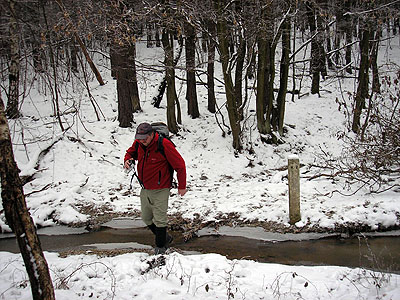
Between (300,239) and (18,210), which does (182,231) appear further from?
(18,210)

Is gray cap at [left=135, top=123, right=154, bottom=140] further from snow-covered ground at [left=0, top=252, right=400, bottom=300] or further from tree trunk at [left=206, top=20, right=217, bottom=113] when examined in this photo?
tree trunk at [left=206, top=20, right=217, bottom=113]

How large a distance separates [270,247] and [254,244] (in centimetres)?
31

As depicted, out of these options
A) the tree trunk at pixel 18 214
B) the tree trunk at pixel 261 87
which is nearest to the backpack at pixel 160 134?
the tree trunk at pixel 18 214

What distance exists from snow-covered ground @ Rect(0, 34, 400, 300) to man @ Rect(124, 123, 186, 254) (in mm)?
741

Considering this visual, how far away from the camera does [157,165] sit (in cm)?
495

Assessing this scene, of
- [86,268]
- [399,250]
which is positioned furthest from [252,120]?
[86,268]

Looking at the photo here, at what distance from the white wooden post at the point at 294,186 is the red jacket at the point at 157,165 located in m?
2.25

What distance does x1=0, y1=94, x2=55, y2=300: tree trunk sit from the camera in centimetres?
280

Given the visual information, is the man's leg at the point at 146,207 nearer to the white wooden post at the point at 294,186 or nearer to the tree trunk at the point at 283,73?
the white wooden post at the point at 294,186

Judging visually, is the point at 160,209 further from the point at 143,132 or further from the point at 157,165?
the point at 143,132

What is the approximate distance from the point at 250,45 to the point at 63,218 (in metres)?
8.20

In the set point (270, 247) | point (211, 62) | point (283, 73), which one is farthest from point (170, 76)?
point (270, 247)

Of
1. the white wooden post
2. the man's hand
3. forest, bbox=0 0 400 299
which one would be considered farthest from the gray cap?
forest, bbox=0 0 400 299

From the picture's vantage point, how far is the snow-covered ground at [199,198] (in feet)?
12.9
